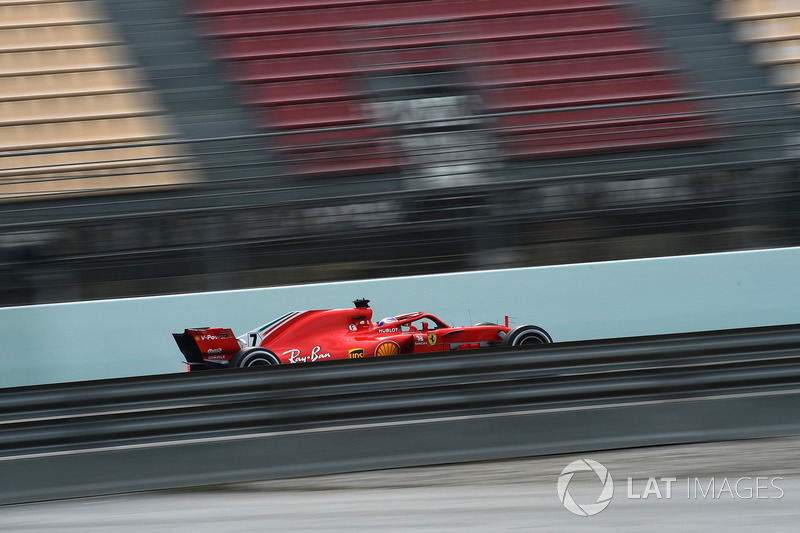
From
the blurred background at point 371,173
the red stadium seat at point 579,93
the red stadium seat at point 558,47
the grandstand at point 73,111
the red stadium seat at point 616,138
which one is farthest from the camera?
the red stadium seat at point 558,47

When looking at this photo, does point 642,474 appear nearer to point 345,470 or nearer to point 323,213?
point 345,470

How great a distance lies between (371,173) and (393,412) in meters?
2.92

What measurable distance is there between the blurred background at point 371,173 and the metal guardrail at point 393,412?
1956 millimetres

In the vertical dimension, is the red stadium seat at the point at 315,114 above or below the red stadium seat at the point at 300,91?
below

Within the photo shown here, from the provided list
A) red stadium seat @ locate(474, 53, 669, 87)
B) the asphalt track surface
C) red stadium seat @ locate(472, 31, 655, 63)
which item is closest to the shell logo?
the asphalt track surface

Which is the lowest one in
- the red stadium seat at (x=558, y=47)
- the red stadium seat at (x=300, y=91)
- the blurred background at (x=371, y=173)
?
the blurred background at (x=371, y=173)

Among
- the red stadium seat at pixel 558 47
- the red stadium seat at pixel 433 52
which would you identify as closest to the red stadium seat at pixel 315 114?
the red stadium seat at pixel 433 52

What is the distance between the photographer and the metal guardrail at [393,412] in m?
4.07

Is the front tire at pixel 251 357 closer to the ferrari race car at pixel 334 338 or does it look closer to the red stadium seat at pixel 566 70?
the ferrari race car at pixel 334 338

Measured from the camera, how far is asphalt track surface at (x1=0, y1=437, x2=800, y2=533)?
3170mm

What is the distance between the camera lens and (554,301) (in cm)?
640

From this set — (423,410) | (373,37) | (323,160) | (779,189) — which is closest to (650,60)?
(373,37)

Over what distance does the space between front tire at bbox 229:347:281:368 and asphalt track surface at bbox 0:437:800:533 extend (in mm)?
2349

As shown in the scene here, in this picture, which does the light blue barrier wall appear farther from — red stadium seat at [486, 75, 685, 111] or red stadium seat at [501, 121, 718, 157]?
red stadium seat at [486, 75, 685, 111]
